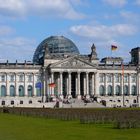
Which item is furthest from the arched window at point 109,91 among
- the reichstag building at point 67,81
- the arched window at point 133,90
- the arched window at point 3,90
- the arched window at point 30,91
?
the arched window at point 3,90

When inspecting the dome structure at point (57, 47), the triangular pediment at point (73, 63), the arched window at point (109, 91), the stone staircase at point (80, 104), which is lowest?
the stone staircase at point (80, 104)

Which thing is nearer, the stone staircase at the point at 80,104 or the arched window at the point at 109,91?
the stone staircase at the point at 80,104

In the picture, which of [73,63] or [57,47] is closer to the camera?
[73,63]

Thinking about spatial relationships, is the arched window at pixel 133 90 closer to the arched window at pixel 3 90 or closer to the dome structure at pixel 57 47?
the dome structure at pixel 57 47

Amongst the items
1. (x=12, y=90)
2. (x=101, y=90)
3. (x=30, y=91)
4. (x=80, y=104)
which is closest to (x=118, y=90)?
(x=101, y=90)

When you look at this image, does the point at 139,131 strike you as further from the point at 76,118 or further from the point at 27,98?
the point at 27,98

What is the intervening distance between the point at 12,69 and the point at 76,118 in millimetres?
101174

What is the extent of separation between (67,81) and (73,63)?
661 cm

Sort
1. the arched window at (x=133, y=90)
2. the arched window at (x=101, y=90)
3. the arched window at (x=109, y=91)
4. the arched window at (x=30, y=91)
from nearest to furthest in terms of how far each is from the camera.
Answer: the arched window at (x=30, y=91)
the arched window at (x=101, y=90)
the arched window at (x=109, y=91)
the arched window at (x=133, y=90)

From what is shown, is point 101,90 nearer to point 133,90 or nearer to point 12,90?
point 133,90

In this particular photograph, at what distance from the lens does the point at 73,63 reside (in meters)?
168

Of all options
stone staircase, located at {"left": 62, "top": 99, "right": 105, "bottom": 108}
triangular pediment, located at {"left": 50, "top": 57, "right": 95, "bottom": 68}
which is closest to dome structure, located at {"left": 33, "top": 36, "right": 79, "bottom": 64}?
triangular pediment, located at {"left": 50, "top": 57, "right": 95, "bottom": 68}

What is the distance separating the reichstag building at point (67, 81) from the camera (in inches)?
6545

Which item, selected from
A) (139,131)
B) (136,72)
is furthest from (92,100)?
(139,131)
